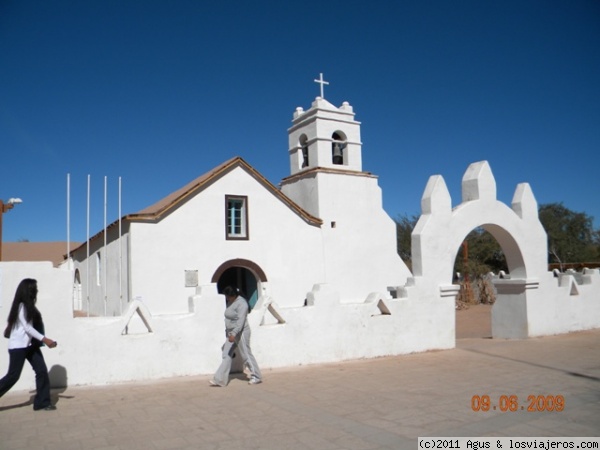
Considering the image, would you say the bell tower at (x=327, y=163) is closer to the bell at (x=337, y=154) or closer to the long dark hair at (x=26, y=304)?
the bell at (x=337, y=154)

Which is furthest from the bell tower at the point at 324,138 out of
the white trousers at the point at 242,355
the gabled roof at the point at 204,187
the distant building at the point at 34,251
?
the distant building at the point at 34,251

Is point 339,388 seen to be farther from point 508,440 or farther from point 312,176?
point 312,176

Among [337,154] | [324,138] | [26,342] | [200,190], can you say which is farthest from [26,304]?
[337,154]

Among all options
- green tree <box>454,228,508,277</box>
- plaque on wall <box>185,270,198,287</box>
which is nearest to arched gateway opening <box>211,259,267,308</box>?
plaque on wall <box>185,270,198,287</box>

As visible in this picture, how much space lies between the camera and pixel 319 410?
6.54 meters

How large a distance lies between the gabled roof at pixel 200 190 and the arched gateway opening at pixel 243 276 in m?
2.37

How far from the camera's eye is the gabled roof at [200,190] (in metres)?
15.4

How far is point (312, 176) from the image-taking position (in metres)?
18.6

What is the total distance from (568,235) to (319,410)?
47.5 meters

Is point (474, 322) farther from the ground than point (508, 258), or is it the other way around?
point (508, 258)

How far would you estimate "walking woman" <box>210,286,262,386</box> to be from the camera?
8.02 m

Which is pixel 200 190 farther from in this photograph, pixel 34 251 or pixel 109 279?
pixel 34 251

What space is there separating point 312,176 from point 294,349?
31.9ft

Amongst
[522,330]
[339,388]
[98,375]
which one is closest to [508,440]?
[339,388]
